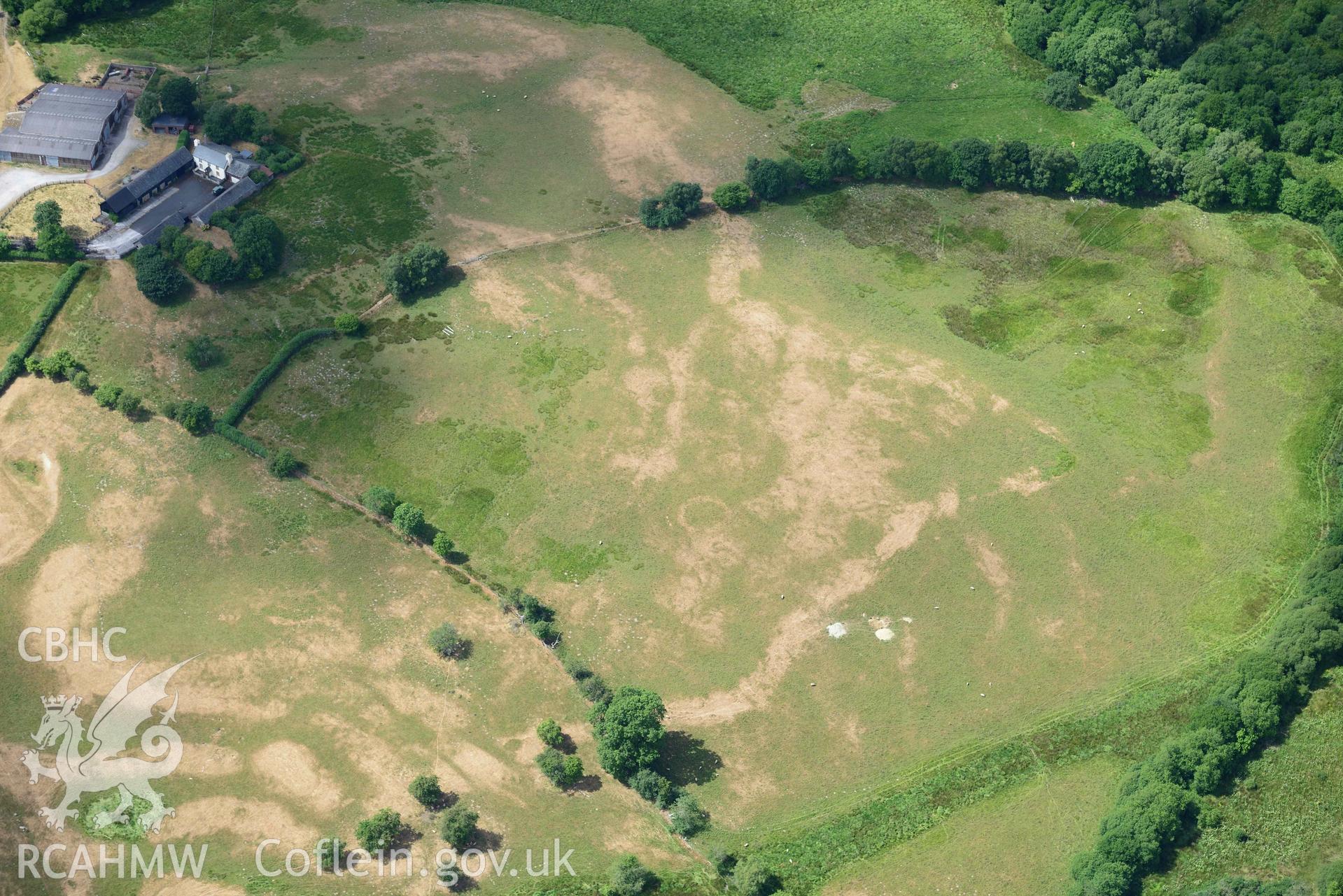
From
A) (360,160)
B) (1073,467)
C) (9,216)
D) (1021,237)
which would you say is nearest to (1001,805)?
(1073,467)

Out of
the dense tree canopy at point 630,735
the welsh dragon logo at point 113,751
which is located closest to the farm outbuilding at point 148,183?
the welsh dragon logo at point 113,751

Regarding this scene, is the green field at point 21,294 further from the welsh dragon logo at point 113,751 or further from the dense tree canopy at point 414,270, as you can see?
the welsh dragon logo at point 113,751

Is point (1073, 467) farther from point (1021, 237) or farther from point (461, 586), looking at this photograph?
point (461, 586)

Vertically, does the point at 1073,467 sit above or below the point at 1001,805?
above

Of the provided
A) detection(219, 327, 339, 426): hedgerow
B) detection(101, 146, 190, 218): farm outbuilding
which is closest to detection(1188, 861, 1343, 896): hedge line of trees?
detection(219, 327, 339, 426): hedgerow

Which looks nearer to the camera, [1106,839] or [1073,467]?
[1106,839]

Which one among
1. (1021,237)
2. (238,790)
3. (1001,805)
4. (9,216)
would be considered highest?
(1021,237)
